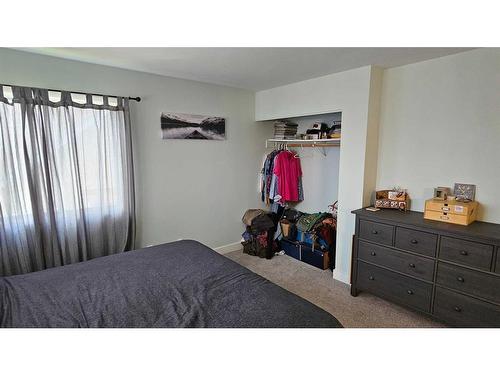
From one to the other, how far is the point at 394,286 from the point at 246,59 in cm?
231

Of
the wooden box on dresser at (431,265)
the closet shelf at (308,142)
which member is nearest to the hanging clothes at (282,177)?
the closet shelf at (308,142)

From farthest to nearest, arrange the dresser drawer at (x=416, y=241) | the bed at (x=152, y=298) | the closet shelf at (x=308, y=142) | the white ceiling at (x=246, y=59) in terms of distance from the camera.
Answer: the closet shelf at (x=308, y=142)
the white ceiling at (x=246, y=59)
the dresser drawer at (x=416, y=241)
the bed at (x=152, y=298)

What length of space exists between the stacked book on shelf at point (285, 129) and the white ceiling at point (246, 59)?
0.89 m

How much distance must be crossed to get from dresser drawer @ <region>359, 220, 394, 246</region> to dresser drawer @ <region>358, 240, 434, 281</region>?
0.06 meters

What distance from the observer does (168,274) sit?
5.74ft

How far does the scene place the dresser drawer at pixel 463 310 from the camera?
1818mm

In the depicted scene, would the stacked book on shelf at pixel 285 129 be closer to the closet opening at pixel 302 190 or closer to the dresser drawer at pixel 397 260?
the closet opening at pixel 302 190

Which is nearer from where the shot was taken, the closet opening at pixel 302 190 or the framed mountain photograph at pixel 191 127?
the framed mountain photograph at pixel 191 127

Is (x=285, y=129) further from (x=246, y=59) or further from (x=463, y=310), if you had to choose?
(x=463, y=310)

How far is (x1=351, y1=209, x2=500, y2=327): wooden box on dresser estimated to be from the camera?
1.84 meters

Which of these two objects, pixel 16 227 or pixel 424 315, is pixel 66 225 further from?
pixel 424 315
